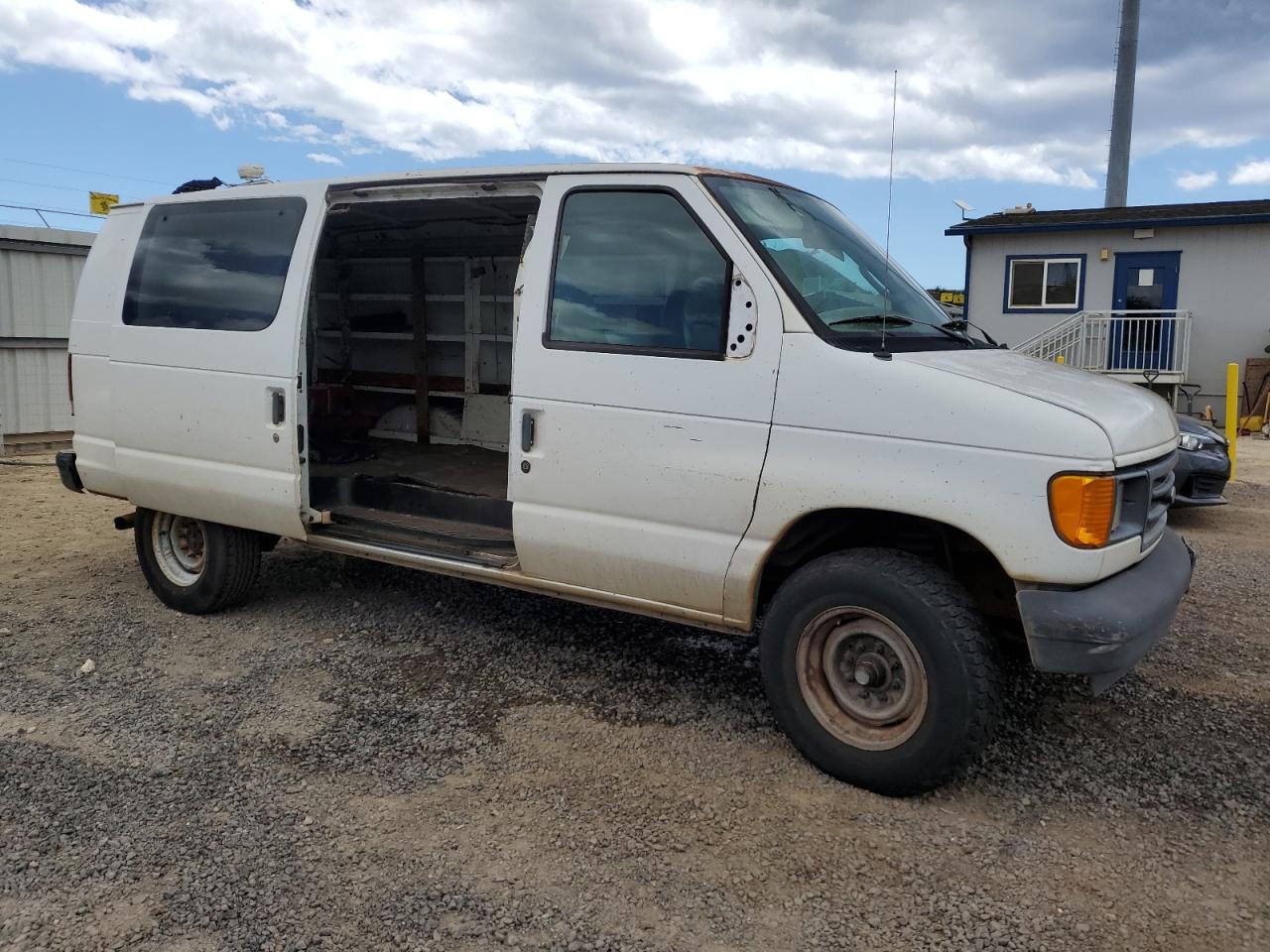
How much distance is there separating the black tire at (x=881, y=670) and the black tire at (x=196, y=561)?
3.21 meters

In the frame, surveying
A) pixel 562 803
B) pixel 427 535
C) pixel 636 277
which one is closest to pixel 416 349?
pixel 427 535

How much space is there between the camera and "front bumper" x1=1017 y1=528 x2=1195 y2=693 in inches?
123

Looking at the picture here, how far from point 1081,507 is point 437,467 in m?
4.47

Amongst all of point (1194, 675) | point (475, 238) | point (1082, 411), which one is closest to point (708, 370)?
point (1082, 411)

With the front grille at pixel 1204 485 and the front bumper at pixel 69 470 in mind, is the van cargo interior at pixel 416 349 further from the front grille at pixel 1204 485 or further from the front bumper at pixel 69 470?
the front grille at pixel 1204 485

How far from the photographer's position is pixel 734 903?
2910mm

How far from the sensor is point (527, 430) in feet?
13.6

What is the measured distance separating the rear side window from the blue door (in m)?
18.0

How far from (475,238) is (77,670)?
12.4ft

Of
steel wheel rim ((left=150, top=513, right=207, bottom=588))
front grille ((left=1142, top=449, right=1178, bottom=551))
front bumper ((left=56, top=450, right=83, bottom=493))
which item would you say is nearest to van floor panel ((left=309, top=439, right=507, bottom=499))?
steel wheel rim ((left=150, top=513, right=207, bottom=588))

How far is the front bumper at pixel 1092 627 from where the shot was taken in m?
3.13

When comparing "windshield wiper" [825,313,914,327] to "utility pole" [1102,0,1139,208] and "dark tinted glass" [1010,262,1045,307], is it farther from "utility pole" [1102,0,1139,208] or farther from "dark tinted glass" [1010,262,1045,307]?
"utility pole" [1102,0,1139,208]

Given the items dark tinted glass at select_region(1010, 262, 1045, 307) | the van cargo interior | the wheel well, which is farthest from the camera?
dark tinted glass at select_region(1010, 262, 1045, 307)

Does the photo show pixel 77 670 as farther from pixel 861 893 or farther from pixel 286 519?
pixel 861 893
